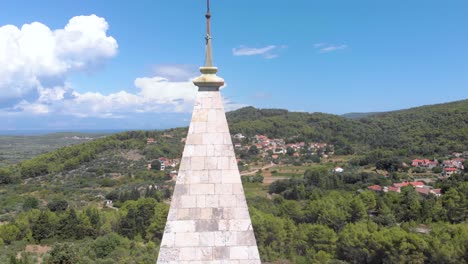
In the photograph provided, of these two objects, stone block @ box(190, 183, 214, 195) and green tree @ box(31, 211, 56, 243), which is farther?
green tree @ box(31, 211, 56, 243)

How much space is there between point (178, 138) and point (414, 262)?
8547cm

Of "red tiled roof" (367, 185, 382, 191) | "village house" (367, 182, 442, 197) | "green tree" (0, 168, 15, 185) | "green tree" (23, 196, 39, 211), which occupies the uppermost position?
"green tree" (0, 168, 15, 185)

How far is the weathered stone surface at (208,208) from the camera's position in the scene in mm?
6883

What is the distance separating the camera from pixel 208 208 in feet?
23.0

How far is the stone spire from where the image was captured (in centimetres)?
688

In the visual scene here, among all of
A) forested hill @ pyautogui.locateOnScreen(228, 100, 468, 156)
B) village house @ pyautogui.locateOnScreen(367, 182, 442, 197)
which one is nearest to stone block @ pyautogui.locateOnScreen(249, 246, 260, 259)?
village house @ pyautogui.locateOnScreen(367, 182, 442, 197)

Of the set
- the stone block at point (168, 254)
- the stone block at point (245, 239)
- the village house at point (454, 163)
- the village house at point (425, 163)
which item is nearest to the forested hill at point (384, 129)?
the village house at point (425, 163)

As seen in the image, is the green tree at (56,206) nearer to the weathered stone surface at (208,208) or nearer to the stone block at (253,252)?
the weathered stone surface at (208,208)

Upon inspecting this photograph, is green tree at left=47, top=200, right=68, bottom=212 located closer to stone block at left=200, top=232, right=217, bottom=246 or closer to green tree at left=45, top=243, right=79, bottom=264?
green tree at left=45, top=243, right=79, bottom=264

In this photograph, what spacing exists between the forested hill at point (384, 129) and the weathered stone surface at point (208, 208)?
79.2 meters

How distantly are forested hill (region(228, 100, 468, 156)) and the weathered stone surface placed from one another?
260 feet

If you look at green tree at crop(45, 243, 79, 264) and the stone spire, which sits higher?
the stone spire

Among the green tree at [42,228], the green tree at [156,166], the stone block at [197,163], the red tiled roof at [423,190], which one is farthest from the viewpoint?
the green tree at [156,166]

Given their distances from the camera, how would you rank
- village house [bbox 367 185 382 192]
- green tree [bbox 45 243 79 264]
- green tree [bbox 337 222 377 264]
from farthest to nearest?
village house [bbox 367 185 382 192], green tree [bbox 337 222 377 264], green tree [bbox 45 243 79 264]
